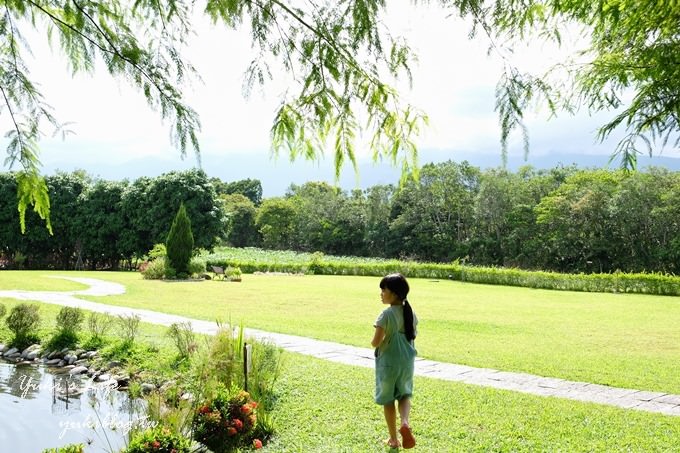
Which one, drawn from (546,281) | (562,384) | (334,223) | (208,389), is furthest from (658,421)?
(334,223)

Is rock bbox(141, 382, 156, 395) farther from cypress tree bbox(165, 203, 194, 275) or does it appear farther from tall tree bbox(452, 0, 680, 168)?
cypress tree bbox(165, 203, 194, 275)

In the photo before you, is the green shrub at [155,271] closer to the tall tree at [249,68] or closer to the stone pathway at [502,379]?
the stone pathway at [502,379]

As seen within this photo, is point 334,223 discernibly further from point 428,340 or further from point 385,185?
point 428,340

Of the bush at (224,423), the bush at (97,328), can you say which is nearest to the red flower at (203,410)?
the bush at (224,423)

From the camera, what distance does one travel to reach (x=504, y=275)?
29438 millimetres

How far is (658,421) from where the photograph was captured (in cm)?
575

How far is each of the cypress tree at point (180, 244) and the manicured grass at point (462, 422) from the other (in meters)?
17.4

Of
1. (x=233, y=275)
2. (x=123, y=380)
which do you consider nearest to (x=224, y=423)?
(x=123, y=380)

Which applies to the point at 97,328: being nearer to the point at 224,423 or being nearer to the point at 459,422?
the point at 224,423

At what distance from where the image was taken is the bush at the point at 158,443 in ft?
13.4

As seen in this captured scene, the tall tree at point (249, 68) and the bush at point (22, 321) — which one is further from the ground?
the tall tree at point (249, 68)

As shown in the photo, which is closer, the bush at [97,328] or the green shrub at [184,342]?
the green shrub at [184,342]

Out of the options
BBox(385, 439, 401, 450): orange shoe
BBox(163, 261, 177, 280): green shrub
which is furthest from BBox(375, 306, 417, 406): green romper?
BBox(163, 261, 177, 280): green shrub

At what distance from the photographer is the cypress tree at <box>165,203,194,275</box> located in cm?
2327
